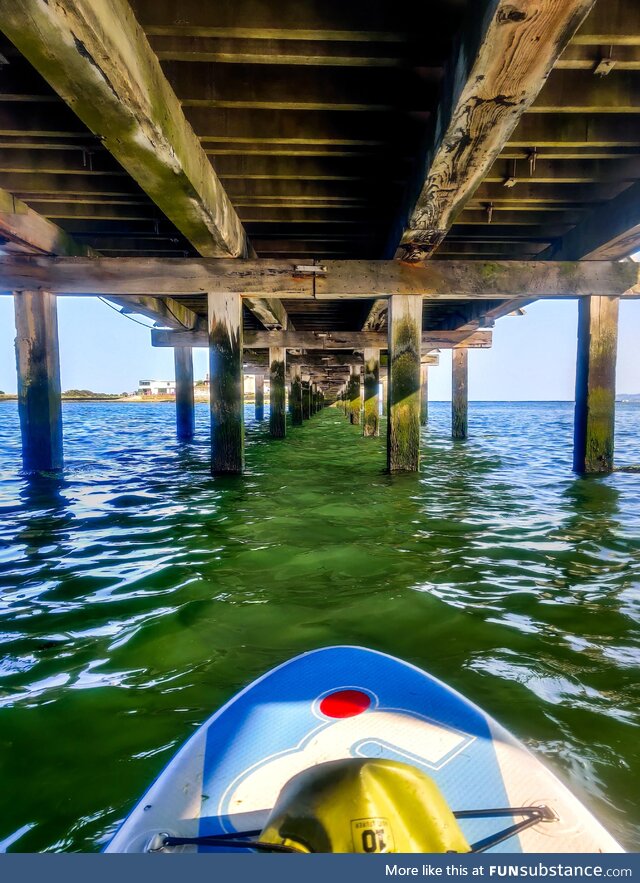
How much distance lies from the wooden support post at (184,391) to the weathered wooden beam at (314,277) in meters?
8.04

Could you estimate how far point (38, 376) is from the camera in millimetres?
7855

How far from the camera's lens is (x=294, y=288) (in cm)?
736

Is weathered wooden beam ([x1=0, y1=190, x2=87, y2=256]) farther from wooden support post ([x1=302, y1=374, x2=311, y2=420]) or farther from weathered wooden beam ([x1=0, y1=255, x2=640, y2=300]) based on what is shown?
wooden support post ([x1=302, y1=374, x2=311, y2=420])

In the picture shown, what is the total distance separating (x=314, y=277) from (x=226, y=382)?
6.93 feet

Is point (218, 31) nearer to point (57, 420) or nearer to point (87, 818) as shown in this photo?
point (87, 818)

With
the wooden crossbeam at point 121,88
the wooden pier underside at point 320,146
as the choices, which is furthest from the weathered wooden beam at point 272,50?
the wooden crossbeam at point 121,88

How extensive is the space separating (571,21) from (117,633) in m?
4.20

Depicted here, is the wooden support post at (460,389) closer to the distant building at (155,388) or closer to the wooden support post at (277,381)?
the wooden support post at (277,381)

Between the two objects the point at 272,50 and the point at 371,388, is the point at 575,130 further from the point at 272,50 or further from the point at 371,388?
the point at 371,388

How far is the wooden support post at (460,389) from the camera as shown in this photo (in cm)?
1580

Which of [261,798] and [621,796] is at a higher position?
[261,798]

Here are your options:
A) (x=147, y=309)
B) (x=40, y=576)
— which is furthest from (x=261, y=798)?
(x=147, y=309)

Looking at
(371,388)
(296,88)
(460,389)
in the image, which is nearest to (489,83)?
A: (296,88)

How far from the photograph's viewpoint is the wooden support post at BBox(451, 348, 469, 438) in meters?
15.8
